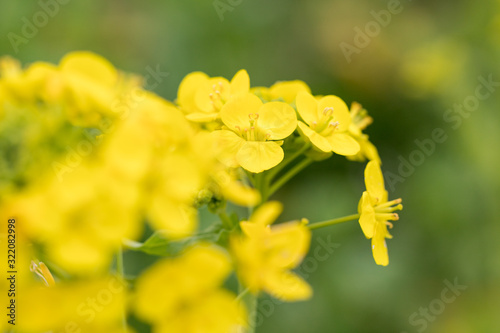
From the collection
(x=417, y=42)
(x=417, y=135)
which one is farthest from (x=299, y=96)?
(x=417, y=42)

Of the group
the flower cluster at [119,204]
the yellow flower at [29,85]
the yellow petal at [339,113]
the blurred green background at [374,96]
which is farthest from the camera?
the blurred green background at [374,96]

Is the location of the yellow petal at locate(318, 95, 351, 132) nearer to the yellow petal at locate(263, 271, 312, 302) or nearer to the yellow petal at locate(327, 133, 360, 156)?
the yellow petal at locate(327, 133, 360, 156)

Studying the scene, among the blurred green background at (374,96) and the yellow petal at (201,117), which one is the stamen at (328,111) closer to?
the yellow petal at (201,117)

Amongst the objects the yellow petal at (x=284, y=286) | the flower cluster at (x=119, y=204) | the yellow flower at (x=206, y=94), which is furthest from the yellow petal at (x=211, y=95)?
the yellow petal at (x=284, y=286)

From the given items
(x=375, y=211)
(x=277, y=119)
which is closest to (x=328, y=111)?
(x=277, y=119)

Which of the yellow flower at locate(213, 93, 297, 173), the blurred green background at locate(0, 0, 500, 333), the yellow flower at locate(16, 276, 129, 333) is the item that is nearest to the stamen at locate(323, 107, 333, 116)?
the yellow flower at locate(213, 93, 297, 173)

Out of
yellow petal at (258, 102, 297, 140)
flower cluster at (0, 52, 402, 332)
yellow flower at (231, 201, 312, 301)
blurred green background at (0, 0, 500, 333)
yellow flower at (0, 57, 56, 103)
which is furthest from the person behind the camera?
blurred green background at (0, 0, 500, 333)
